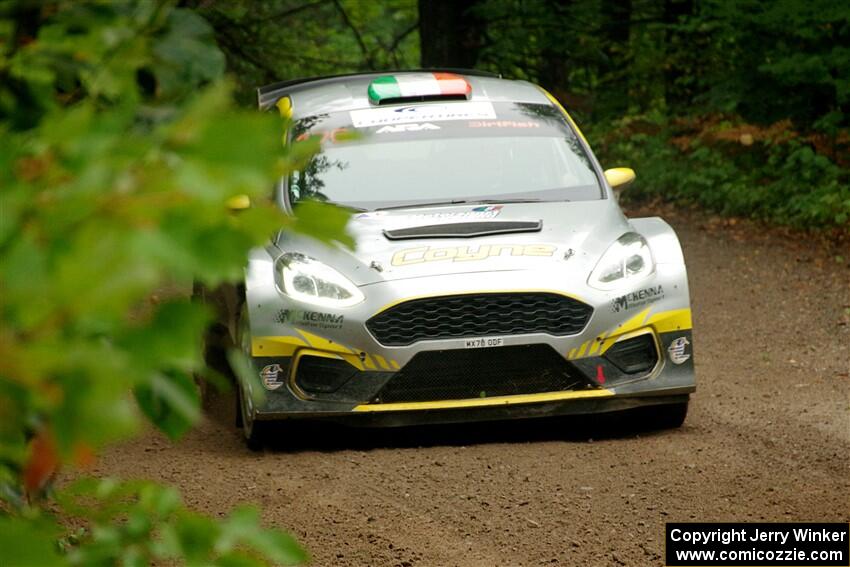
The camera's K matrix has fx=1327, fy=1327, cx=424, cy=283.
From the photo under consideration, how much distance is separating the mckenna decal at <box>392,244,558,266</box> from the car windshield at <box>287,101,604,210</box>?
2.28ft

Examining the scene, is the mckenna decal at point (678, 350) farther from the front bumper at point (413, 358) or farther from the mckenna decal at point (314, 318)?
the mckenna decal at point (314, 318)

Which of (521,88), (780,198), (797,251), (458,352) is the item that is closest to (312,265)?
(458,352)

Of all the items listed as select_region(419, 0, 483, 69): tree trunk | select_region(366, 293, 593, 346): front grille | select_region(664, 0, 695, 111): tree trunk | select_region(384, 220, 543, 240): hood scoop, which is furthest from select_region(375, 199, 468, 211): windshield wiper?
select_region(664, 0, 695, 111): tree trunk

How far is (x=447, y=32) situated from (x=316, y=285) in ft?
38.0

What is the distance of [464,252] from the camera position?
6441mm

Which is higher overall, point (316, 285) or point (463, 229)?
point (463, 229)

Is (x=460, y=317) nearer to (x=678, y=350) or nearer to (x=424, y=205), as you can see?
(x=424, y=205)

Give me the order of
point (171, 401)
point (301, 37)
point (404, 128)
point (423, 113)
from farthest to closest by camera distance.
→ point (301, 37) < point (423, 113) < point (404, 128) < point (171, 401)

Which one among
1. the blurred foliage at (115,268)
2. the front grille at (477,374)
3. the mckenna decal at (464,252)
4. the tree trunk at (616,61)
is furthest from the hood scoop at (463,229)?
the tree trunk at (616,61)

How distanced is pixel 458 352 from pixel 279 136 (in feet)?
16.5

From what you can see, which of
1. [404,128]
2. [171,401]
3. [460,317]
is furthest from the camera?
[404,128]

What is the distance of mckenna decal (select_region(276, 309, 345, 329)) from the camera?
6.30 metres

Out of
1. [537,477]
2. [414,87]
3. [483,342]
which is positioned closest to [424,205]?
[483,342]

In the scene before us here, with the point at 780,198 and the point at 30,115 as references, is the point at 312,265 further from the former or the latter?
the point at 780,198
